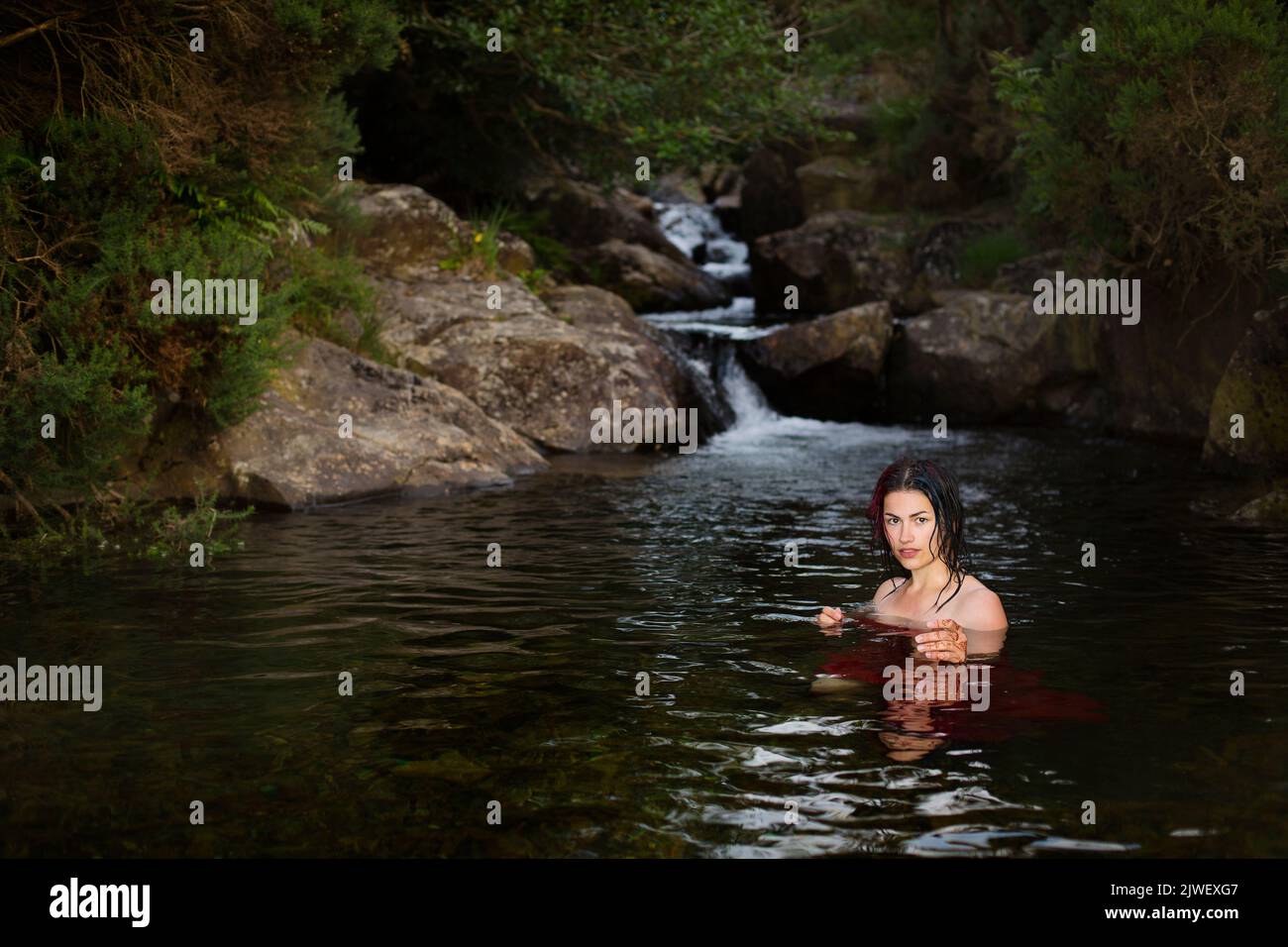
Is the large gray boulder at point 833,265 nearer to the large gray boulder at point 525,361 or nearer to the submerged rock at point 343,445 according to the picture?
the large gray boulder at point 525,361

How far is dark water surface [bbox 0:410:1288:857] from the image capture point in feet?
14.1

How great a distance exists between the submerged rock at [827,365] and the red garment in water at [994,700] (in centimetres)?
1272

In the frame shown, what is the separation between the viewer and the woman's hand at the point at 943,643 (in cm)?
589

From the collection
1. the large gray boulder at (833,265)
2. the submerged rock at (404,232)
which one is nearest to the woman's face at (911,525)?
the submerged rock at (404,232)

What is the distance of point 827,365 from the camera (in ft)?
62.3

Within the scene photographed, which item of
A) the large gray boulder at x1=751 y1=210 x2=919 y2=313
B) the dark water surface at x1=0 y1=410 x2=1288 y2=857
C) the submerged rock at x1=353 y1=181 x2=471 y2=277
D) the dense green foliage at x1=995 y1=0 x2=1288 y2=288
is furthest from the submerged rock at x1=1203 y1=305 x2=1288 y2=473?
the large gray boulder at x1=751 y1=210 x2=919 y2=313

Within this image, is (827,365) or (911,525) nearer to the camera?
(911,525)

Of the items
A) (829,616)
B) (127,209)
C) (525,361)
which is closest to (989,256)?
(525,361)

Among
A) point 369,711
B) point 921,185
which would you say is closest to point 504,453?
point 369,711

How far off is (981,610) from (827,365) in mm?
12727

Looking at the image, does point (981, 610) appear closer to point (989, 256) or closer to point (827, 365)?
point (827, 365)

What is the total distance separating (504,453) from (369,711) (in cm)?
840
